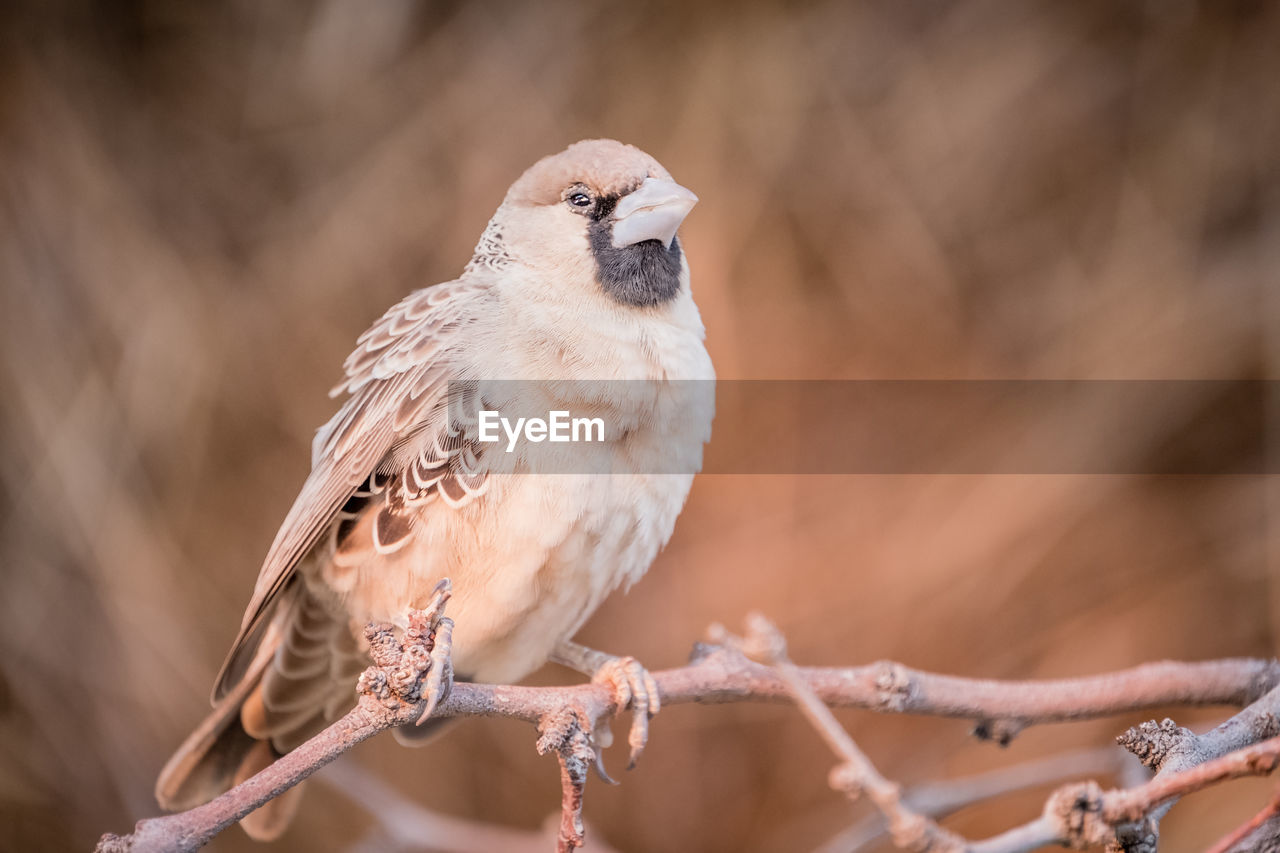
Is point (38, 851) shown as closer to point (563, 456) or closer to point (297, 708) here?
point (297, 708)

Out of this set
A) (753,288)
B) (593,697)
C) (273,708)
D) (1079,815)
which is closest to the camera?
(1079,815)

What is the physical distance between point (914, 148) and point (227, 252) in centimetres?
157

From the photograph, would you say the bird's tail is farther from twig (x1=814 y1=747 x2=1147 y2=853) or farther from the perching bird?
twig (x1=814 y1=747 x2=1147 y2=853)

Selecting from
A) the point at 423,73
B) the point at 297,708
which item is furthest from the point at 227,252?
the point at 297,708

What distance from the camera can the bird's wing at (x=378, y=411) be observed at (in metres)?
1.37

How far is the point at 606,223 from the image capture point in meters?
1.43

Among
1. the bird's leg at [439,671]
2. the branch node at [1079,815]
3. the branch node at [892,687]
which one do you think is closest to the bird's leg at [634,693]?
the branch node at [892,687]

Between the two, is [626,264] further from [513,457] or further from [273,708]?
[273,708]

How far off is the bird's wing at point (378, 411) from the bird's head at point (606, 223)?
141mm

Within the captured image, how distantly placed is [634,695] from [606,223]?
72 centimetres

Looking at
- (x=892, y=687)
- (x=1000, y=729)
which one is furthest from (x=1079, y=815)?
(x=1000, y=729)

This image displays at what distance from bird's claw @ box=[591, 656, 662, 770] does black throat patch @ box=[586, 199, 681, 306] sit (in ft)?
1.86

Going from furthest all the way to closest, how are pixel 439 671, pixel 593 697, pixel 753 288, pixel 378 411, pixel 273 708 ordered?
pixel 753 288 → pixel 273 708 → pixel 378 411 → pixel 593 697 → pixel 439 671

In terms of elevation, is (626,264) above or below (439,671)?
above
